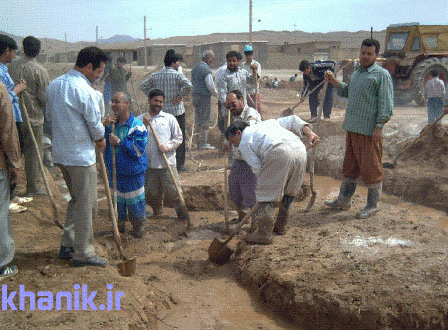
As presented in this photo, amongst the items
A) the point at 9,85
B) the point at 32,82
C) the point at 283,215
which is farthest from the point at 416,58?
the point at 9,85

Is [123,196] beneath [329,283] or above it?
above

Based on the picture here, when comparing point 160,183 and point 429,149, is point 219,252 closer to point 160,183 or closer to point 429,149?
point 160,183

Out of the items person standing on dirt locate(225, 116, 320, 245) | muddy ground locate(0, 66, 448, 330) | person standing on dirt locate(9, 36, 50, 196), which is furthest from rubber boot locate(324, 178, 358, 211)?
person standing on dirt locate(9, 36, 50, 196)

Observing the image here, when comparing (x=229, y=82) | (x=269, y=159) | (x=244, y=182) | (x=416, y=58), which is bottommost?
(x=244, y=182)

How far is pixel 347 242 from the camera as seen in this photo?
14.6ft

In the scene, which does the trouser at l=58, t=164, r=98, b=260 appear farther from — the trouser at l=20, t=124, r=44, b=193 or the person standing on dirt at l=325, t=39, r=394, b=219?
the person standing on dirt at l=325, t=39, r=394, b=219

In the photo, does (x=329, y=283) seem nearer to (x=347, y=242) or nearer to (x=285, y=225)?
(x=347, y=242)

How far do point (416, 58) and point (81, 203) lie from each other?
45.7 ft

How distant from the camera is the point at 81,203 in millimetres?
3707

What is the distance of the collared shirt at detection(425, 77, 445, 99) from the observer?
376 inches

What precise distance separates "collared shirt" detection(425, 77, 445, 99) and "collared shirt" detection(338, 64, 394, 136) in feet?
17.7

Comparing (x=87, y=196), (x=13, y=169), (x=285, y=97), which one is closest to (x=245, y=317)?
(x=87, y=196)

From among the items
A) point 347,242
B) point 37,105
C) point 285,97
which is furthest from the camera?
point 285,97

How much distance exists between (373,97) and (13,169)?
3.70m
